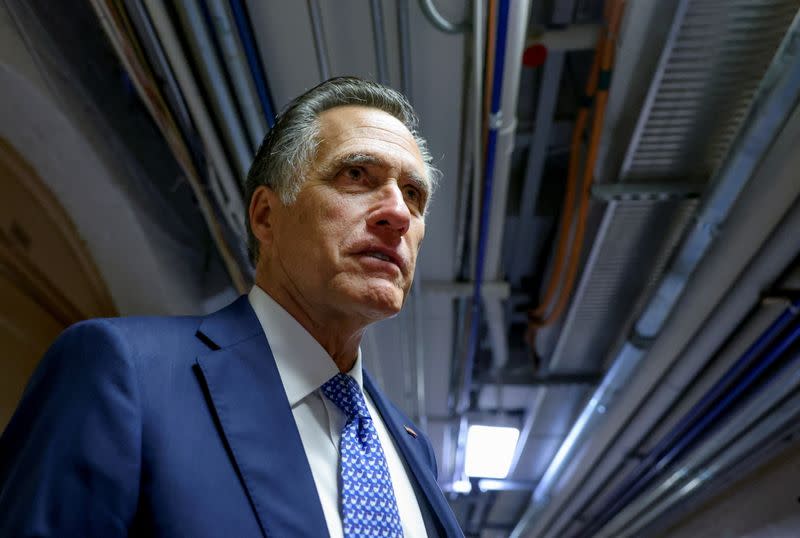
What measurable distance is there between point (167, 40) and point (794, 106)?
1567mm

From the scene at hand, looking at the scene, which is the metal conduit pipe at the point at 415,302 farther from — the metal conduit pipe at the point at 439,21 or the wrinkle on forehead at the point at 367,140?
the wrinkle on forehead at the point at 367,140

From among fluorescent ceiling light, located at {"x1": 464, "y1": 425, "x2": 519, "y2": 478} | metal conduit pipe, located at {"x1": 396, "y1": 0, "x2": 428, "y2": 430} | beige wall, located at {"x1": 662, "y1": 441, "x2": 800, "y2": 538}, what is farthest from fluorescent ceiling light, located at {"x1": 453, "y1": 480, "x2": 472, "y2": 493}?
beige wall, located at {"x1": 662, "y1": 441, "x2": 800, "y2": 538}

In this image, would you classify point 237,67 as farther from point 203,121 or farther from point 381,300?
point 381,300

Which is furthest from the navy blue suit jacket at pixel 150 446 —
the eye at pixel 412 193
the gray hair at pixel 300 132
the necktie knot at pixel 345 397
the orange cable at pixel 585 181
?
the orange cable at pixel 585 181

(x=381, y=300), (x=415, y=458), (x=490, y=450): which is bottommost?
(x=415, y=458)

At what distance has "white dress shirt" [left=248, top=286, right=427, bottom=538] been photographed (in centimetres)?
85

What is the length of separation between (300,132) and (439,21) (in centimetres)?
64

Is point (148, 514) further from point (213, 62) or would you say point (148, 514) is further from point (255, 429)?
point (213, 62)

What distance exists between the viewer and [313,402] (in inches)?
35.9

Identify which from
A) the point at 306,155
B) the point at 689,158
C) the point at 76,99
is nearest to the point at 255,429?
the point at 306,155

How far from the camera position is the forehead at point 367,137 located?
3.48ft

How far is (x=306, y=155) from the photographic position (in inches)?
41.8

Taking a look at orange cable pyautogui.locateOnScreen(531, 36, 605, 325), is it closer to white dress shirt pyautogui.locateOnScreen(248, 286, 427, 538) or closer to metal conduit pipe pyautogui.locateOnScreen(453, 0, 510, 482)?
metal conduit pipe pyautogui.locateOnScreen(453, 0, 510, 482)

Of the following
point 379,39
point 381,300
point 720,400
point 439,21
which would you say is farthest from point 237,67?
point 720,400
